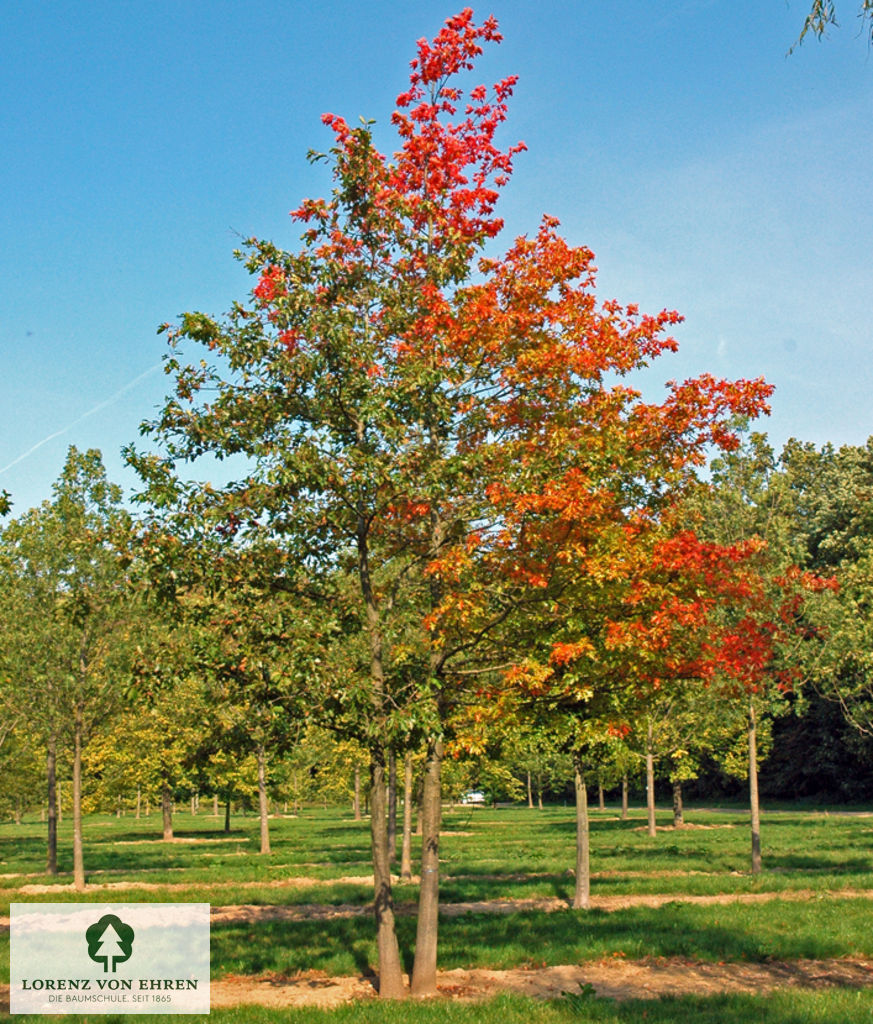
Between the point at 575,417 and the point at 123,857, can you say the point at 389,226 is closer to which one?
the point at 575,417

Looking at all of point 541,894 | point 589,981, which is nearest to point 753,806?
point 541,894

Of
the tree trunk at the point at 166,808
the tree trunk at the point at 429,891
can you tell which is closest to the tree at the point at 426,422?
the tree trunk at the point at 429,891

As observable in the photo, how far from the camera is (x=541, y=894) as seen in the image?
2189 cm

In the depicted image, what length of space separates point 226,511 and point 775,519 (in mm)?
18376

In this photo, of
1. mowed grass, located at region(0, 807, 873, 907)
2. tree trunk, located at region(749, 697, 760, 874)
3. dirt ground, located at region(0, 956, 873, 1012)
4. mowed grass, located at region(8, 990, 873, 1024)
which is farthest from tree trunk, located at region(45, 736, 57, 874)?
tree trunk, located at region(749, 697, 760, 874)

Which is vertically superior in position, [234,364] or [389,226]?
[389,226]

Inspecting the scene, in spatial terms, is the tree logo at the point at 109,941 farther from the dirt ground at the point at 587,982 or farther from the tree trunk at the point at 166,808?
the tree trunk at the point at 166,808

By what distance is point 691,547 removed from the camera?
12.7 metres

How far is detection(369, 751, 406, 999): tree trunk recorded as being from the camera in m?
12.2

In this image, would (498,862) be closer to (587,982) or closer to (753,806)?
(753,806)

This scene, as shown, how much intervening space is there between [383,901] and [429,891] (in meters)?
0.80

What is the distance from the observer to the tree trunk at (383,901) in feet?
40.1

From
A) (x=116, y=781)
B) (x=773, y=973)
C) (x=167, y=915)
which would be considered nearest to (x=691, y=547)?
(x=773, y=973)

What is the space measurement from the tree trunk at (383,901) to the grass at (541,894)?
1552mm
